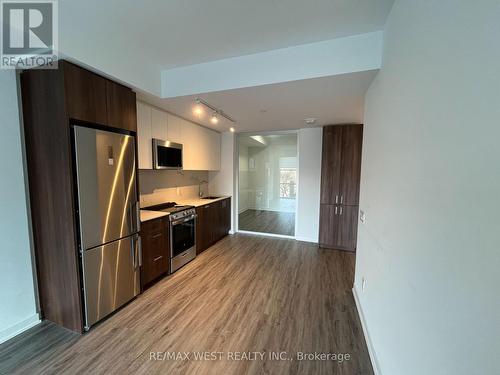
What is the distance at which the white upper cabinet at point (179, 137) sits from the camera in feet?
9.20

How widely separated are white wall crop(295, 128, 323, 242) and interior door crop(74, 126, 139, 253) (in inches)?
130

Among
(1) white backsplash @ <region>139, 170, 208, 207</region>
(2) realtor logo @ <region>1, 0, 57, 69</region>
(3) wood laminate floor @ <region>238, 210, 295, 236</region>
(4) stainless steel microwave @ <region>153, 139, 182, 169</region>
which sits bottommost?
(3) wood laminate floor @ <region>238, 210, 295, 236</region>

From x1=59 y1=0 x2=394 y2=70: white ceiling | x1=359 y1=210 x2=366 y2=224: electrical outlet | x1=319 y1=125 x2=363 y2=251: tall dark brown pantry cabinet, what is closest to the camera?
x1=59 y1=0 x2=394 y2=70: white ceiling

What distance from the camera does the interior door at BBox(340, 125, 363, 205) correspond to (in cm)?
386

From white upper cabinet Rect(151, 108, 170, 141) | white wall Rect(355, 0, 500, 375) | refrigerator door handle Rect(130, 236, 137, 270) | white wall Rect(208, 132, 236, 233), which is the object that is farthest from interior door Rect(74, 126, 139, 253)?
white wall Rect(208, 132, 236, 233)

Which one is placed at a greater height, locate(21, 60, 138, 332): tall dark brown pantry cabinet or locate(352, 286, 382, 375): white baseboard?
locate(21, 60, 138, 332): tall dark brown pantry cabinet

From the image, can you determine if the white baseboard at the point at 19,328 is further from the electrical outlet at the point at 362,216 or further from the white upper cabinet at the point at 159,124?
the electrical outlet at the point at 362,216

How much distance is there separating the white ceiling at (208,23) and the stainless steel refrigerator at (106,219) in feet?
2.89

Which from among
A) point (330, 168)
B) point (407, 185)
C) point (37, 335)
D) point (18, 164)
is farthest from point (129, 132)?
point (330, 168)

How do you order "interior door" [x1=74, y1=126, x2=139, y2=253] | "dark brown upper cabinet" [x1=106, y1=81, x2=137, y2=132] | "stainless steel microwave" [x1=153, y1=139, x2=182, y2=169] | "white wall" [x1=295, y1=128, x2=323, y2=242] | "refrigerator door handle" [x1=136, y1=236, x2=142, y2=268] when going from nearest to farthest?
"interior door" [x1=74, y1=126, x2=139, y2=253], "dark brown upper cabinet" [x1=106, y1=81, x2=137, y2=132], "refrigerator door handle" [x1=136, y1=236, x2=142, y2=268], "stainless steel microwave" [x1=153, y1=139, x2=182, y2=169], "white wall" [x1=295, y1=128, x2=323, y2=242]

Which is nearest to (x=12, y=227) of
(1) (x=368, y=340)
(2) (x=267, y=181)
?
(1) (x=368, y=340)

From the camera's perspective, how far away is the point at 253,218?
21.1ft

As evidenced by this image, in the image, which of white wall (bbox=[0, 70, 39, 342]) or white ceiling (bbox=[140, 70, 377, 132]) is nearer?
white wall (bbox=[0, 70, 39, 342])

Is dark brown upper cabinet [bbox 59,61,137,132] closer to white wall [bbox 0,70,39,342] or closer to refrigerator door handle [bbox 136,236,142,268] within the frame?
white wall [bbox 0,70,39,342]
